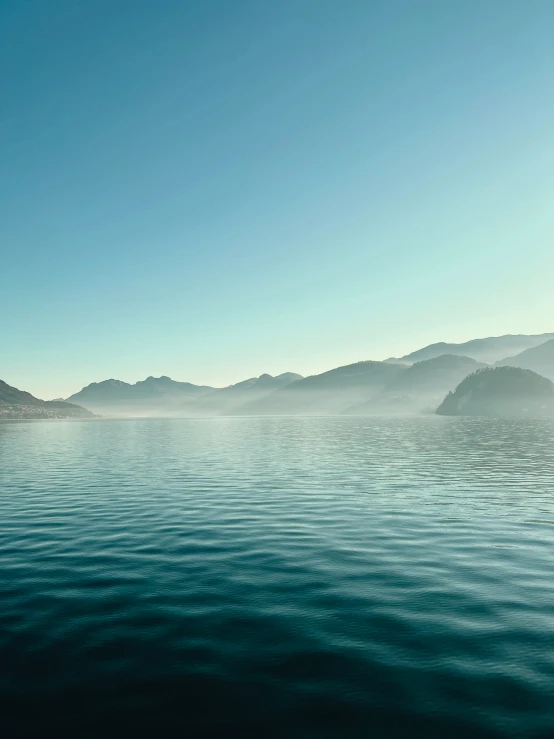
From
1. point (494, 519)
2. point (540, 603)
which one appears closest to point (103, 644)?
point (540, 603)

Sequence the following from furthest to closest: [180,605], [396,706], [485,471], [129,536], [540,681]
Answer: [485,471], [129,536], [180,605], [540,681], [396,706]

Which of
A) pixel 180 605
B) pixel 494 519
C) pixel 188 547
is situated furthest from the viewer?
pixel 494 519

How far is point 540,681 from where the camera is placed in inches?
434

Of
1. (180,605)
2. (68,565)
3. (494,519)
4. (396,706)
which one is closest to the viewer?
(396,706)

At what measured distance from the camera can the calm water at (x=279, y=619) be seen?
33.1 feet

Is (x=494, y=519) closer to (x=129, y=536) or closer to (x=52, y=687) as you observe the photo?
(x=129, y=536)

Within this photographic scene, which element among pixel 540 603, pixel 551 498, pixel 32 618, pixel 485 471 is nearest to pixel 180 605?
pixel 32 618

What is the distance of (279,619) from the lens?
587 inches

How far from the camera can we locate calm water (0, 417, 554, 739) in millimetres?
10086

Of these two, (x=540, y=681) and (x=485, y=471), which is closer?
(x=540, y=681)

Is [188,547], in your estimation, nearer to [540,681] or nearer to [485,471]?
[540,681]

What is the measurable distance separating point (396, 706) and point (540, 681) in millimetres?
3614

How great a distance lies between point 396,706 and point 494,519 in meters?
22.3

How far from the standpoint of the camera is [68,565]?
21.0 metres
